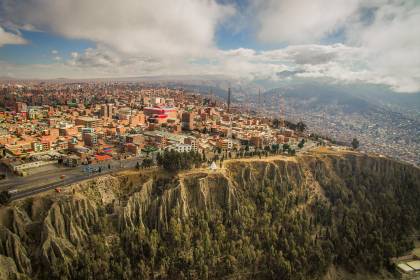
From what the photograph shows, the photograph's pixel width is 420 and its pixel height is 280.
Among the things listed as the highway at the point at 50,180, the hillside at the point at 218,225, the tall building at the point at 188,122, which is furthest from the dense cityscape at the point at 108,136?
the hillside at the point at 218,225

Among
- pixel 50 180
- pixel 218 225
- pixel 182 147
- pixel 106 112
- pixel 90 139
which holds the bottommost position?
pixel 218 225

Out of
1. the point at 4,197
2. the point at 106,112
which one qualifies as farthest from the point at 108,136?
the point at 4,197

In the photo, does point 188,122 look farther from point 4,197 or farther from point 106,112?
point 4,197

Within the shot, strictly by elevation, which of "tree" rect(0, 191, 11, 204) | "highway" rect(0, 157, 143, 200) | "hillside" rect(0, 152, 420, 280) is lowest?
"hillside" rect(0, 152, 420, 280)

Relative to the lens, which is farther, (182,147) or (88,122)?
(88,122)

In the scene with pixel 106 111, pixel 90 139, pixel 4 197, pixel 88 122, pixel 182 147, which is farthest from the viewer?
pixel 106 111

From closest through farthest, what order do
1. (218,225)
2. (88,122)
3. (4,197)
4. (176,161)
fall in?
(4,197) < (218,225) < (176,161) < (88,122)

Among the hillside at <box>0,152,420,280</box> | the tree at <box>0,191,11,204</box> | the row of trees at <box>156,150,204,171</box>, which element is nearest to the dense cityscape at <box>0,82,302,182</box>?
the row of trees at <box>156,150,204,171</box>

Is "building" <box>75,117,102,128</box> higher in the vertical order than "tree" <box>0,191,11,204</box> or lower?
higher

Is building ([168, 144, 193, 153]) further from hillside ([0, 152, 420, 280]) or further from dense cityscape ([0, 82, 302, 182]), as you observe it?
hillside ([0, 152, 420, 280])

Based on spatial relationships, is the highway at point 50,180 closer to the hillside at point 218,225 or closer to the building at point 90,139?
the hillside at point 218,225
